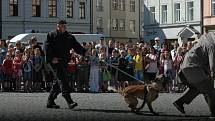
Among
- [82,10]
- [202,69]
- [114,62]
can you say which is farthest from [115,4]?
[202,69]

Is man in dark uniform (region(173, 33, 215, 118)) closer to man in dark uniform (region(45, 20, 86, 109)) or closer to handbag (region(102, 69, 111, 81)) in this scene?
man in dark uniform (region(45, 20, 86, 109))

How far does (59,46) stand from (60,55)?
0.21 metres

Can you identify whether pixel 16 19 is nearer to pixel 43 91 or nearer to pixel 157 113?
pixel 43 91

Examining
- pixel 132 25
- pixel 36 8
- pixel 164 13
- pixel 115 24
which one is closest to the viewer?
pixel 164 13

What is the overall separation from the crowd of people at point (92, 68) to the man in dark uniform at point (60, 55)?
301 inches

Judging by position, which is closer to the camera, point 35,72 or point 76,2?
point 35,72

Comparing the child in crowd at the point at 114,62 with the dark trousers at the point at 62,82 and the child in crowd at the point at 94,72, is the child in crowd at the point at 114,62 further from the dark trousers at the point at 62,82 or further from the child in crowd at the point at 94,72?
the dark trousers at the point at 62,82

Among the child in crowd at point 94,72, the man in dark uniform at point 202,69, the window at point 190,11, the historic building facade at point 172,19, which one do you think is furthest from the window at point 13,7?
the man in dark uniform at point 202,69

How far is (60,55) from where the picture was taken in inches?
511

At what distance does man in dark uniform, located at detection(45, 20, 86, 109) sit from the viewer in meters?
12.8

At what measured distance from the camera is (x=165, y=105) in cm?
1393

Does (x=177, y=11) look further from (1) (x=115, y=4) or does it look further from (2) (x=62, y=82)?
(2) (x=62, y=82)

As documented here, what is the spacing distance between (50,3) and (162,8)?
13.1 metres

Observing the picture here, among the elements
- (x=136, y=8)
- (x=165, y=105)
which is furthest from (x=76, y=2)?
(x=165, y=105)
